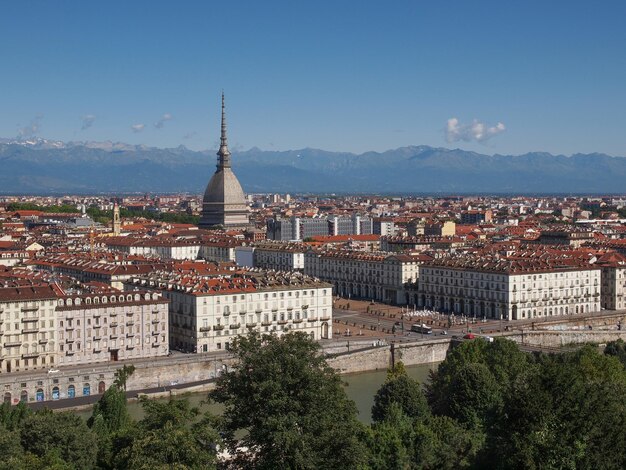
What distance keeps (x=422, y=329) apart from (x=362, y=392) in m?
11.7

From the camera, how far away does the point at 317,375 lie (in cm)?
2123

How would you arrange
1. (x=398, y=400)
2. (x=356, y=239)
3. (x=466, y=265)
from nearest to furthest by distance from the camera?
(x=398, y=400)
(x=466, y=265)
(x=356, y=239)

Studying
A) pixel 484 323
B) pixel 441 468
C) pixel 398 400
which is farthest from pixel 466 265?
pixel 441 468

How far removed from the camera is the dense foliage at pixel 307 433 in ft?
66.8

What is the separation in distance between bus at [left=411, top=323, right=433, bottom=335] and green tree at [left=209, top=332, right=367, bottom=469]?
2794 cm

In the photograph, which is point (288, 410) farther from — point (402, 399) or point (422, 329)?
→ point (422, 329)

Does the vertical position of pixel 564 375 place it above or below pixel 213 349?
above

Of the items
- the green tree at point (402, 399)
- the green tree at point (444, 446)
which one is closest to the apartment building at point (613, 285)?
the green tree at point (402, 399)

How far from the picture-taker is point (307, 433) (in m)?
20.6

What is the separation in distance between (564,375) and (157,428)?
8.59m

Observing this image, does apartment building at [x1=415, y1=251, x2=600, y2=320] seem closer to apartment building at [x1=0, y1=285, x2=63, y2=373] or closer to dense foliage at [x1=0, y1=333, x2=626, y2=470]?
apartment building at [x1=0, y1=285, x2=63, y2=373]

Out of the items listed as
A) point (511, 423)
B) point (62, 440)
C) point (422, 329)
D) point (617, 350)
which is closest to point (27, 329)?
point (62, 440)

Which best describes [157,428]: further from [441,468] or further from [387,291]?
→ [387,291]

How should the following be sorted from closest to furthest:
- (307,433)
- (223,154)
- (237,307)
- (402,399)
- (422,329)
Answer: (307,433) < (402,399) < (237,307) < (422,329) < (223,154)
